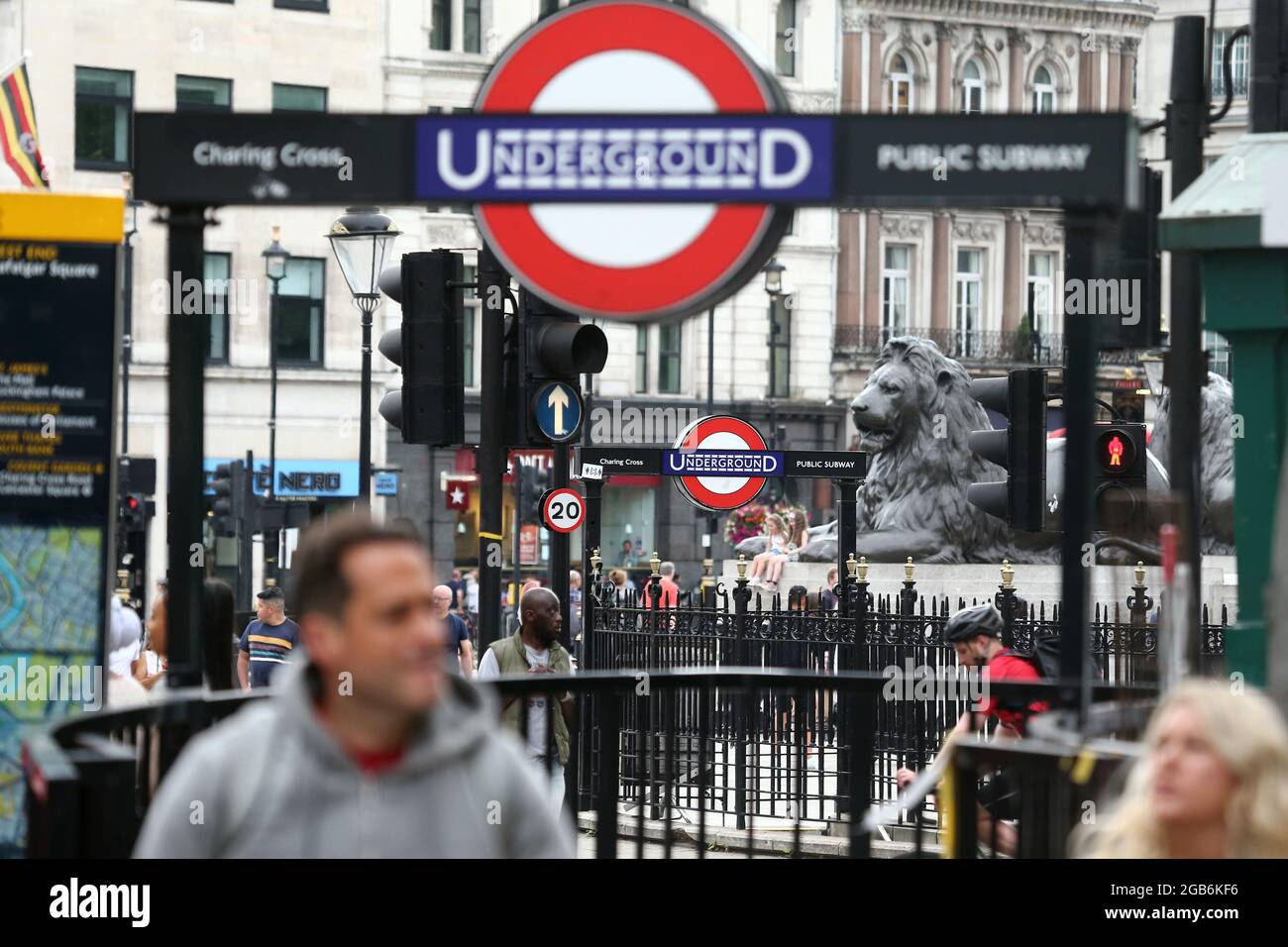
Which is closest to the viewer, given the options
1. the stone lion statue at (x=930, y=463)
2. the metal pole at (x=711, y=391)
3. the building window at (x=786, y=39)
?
the stone lion statue at (x=930, y=463)

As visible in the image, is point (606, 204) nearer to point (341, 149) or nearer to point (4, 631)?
point (341, 149)

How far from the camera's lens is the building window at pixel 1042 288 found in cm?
5991

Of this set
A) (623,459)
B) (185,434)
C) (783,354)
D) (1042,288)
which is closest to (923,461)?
(623,459)

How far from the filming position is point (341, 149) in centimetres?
510

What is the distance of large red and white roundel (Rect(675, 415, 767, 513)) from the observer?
1639cm

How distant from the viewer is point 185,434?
5.21 meters

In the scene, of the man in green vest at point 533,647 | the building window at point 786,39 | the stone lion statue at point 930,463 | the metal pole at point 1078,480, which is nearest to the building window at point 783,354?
the building window at point 786,39

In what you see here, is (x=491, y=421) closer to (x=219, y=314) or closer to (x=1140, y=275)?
(x=1140, y=275)

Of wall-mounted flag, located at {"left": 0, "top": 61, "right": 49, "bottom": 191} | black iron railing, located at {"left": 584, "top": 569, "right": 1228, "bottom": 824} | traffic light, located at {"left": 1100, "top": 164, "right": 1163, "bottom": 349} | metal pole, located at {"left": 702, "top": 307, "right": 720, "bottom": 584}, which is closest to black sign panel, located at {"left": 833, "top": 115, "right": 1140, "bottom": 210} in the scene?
traffic light, located at {"left": 1100, "top": 164, "right": 1163, "bottom": 349}

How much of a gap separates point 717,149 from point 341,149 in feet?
2.88

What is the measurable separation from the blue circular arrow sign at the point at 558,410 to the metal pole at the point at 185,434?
6.86 metres

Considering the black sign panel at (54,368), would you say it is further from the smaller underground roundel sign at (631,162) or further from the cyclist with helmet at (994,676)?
the cyclist with helmet at (994,676)

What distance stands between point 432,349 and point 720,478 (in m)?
5.00

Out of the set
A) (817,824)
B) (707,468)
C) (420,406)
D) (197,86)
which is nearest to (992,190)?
(420,406)
